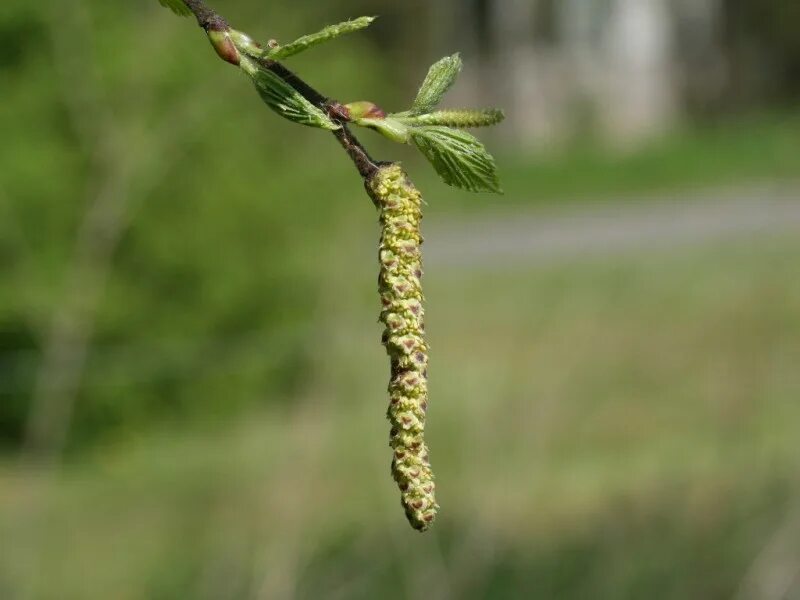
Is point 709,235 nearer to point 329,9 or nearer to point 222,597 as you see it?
point 329,9

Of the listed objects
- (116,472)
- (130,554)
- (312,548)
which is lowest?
(312,548)

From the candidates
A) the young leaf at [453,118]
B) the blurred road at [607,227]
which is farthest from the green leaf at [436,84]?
the blurred road at [607,227]

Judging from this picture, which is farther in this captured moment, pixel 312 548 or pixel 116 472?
pixel 116 472

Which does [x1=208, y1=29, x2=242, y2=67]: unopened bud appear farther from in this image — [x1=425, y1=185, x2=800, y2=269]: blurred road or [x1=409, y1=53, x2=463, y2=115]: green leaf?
[x1=425, y1=185, x2=800, y2=269]: blurred road

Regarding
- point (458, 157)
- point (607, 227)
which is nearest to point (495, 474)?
point (458, 157)

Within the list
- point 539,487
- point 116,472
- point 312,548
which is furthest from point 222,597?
point 116,472

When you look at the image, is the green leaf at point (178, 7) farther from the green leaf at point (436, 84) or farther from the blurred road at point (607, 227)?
the blurred road at point (607, 227)
